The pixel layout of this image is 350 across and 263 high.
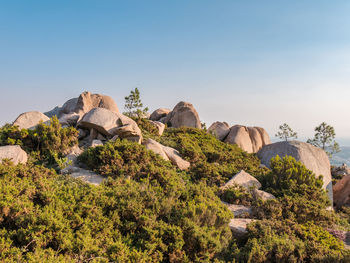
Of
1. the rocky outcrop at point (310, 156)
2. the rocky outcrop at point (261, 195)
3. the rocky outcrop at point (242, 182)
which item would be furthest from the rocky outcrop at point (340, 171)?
the rocky outcrop at point (261, 195)

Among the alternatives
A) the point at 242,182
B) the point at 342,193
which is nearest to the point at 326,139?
the point at 342,193

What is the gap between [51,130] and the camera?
963cm

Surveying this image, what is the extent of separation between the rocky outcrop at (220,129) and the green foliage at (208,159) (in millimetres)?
3624

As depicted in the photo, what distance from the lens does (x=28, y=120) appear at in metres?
11.1

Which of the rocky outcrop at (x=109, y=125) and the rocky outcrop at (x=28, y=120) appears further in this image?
the rocky outcrop at (x=109, y=125)

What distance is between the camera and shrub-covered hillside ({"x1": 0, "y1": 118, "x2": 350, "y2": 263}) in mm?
4324

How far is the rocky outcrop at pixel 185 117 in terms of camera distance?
23.4 metres

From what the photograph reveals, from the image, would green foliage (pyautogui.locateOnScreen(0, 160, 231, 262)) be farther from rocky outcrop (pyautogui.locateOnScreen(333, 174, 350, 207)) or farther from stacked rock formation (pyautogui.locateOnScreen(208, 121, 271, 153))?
stacked rock formation (pyautogui.locateOnScreen(208, 121, 271, 153))

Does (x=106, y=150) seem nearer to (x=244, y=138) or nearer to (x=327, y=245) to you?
(x=327, y=245)

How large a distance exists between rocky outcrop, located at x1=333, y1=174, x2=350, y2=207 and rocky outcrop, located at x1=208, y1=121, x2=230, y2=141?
30.9ft

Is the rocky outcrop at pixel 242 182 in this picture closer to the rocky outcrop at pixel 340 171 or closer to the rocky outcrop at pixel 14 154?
the rocky outcrop at pixel 14 154

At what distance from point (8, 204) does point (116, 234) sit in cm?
220

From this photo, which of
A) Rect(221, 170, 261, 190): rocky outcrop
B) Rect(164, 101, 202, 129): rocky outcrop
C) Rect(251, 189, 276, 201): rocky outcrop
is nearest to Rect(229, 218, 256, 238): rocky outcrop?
Rect(251, 189, 276, 201): rocky outcrop

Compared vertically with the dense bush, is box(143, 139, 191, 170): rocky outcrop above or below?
below
